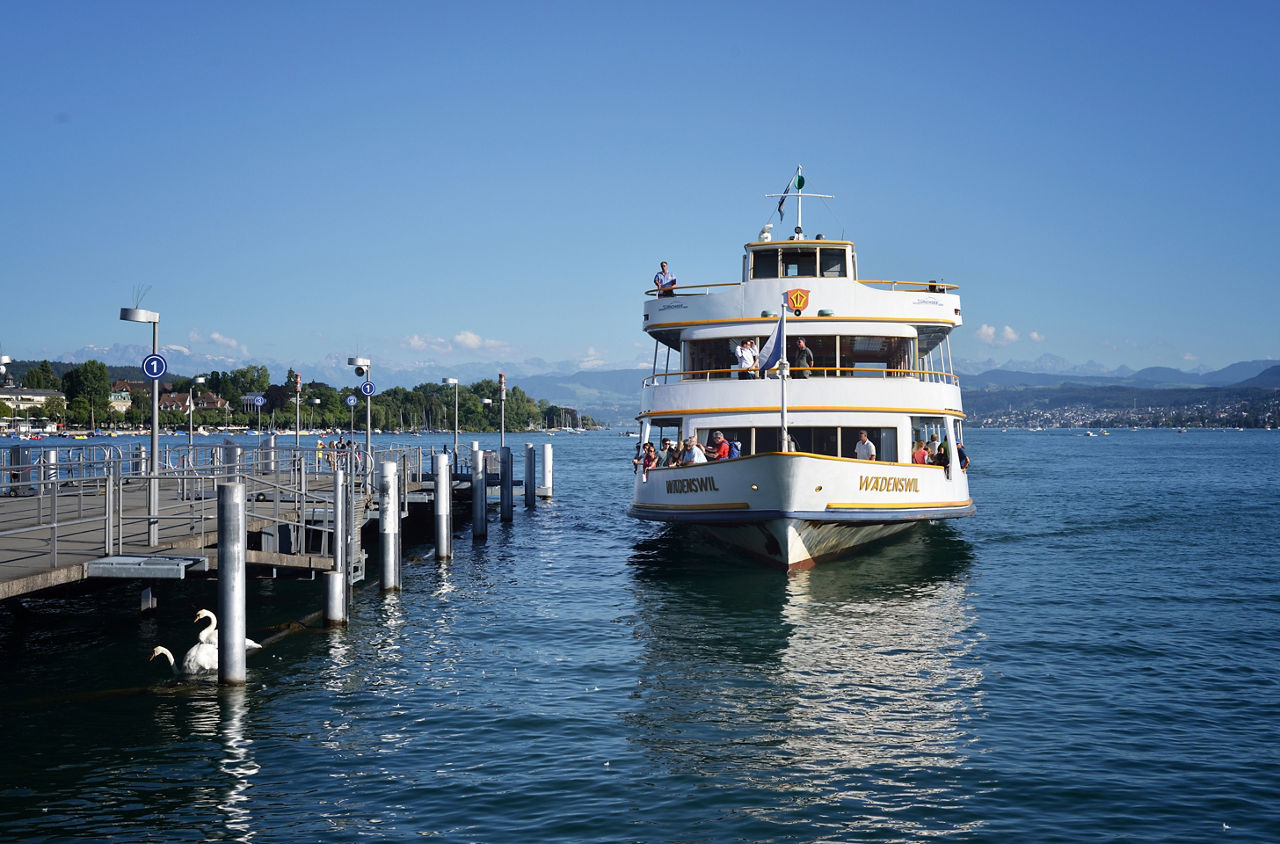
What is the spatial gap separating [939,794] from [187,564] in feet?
32.0

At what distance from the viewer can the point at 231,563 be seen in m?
13.6

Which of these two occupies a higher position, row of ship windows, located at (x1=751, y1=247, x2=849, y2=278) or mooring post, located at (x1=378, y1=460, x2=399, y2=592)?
row of ship windows, located at (x1=751, y1=247, x2=849, y2=278)

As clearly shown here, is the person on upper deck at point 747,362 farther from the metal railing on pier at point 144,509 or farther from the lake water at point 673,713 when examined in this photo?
the metal railing on pier at point 144,509

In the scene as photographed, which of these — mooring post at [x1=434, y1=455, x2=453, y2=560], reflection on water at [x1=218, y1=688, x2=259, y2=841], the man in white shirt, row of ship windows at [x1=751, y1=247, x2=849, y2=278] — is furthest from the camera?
row of ship windows at [x1=751, y1=247, x2=849, y2=278]

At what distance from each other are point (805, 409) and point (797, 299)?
284cm

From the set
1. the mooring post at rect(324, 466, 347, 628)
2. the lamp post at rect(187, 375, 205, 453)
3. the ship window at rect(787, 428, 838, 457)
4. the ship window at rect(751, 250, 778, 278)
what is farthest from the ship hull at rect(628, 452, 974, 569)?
the lamp post at rect(187, 375, 205, 453)

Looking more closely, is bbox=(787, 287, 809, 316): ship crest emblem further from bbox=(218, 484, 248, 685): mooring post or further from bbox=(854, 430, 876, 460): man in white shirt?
bbox=(218, 484, 248, 685): mooring post

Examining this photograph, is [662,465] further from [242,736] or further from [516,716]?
[242,736]

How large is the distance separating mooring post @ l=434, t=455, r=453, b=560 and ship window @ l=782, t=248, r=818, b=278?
32.6ft

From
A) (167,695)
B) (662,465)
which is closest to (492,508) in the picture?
(662,465)

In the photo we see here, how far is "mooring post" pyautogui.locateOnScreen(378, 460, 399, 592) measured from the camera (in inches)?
827

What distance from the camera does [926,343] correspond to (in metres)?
29.8

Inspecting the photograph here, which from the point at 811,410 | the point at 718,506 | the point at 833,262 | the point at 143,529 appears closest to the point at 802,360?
the point at 811,410

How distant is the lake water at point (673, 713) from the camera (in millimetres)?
9969
